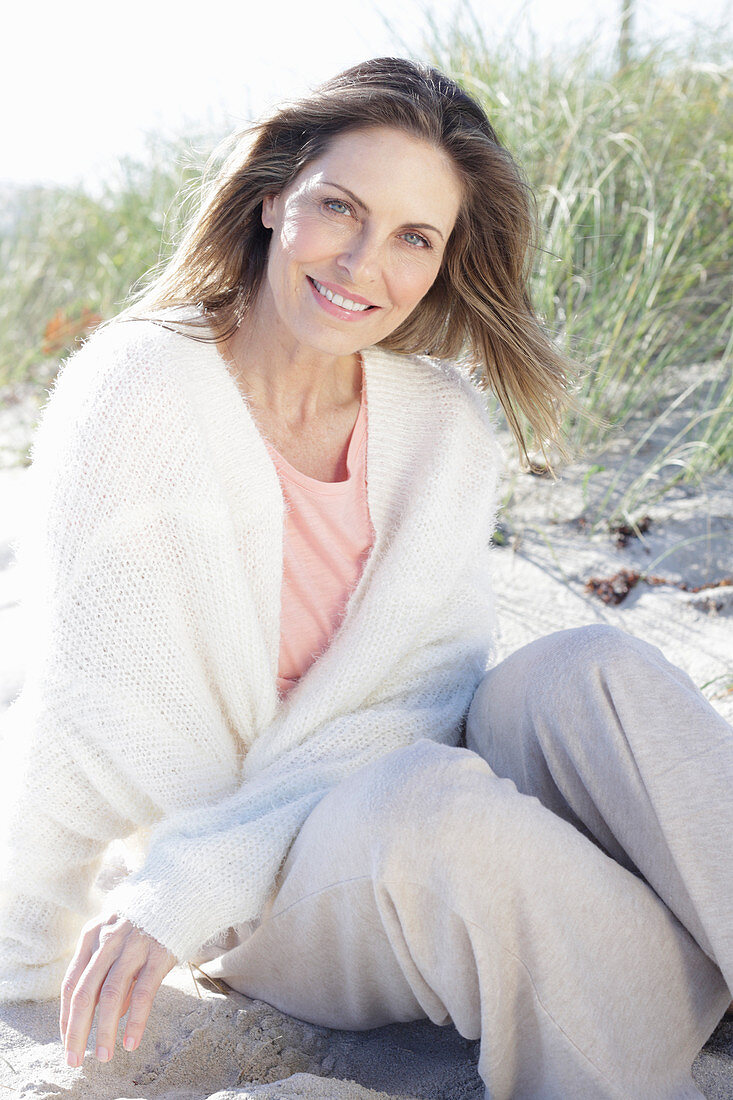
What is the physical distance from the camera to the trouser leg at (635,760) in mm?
1511

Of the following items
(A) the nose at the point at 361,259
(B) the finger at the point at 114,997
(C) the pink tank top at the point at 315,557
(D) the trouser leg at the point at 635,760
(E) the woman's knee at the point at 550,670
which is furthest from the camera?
(C) the pink tank top at the point at 315,557

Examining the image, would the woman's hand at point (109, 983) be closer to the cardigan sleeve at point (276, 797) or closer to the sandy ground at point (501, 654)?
the cardigan sleeve at point (276, 797)

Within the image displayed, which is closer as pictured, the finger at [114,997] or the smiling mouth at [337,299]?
the finger at [114,997]

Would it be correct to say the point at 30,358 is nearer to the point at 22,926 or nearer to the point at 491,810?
the point at 22,926

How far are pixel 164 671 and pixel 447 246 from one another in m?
1.09

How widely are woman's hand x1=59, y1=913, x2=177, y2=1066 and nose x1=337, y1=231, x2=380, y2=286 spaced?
1145mm

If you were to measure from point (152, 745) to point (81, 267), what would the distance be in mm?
4840

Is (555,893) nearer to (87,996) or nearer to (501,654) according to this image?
(87,996)

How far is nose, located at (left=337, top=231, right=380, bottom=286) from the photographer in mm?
1894

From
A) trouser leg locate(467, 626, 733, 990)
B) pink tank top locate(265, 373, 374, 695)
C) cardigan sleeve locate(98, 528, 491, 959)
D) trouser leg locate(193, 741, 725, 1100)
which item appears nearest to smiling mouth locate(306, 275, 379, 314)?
pink tank top locate(265, 373, 374, 695)

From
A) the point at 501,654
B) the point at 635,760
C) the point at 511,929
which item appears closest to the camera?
the point at 511,929

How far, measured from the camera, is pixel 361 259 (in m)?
1.89

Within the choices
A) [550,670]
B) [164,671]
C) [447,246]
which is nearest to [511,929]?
[550,670]

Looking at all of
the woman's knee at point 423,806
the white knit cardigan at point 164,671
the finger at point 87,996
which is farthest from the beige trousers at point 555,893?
the finger at point 87,996
